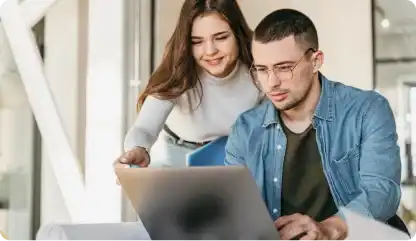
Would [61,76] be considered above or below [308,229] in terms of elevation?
above

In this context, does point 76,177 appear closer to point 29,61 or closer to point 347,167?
point 29,61

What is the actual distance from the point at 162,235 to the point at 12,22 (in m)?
0.67

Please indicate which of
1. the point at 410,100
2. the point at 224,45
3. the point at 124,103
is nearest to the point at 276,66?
the point at 224,45

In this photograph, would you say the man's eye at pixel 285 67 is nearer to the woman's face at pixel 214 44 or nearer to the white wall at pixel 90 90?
the woman's face at pixel 214 44

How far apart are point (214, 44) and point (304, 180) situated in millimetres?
317

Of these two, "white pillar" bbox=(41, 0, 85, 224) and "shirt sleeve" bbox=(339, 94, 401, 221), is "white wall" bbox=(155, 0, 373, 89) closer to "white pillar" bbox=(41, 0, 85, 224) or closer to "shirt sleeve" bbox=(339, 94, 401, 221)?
"shirt sleeve" bbox=(339, 94, 401, 221)

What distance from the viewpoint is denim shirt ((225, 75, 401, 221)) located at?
108 centimetres

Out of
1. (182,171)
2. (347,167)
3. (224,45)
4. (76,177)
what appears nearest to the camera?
(182,171)

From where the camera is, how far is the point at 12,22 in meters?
1.47

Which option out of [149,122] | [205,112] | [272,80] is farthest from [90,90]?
[272,80]

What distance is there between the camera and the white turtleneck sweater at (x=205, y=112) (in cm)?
123

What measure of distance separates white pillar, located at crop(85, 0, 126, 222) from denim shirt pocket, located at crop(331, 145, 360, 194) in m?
0.46

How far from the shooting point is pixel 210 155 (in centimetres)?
123

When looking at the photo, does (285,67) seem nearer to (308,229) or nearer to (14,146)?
(308,229)
